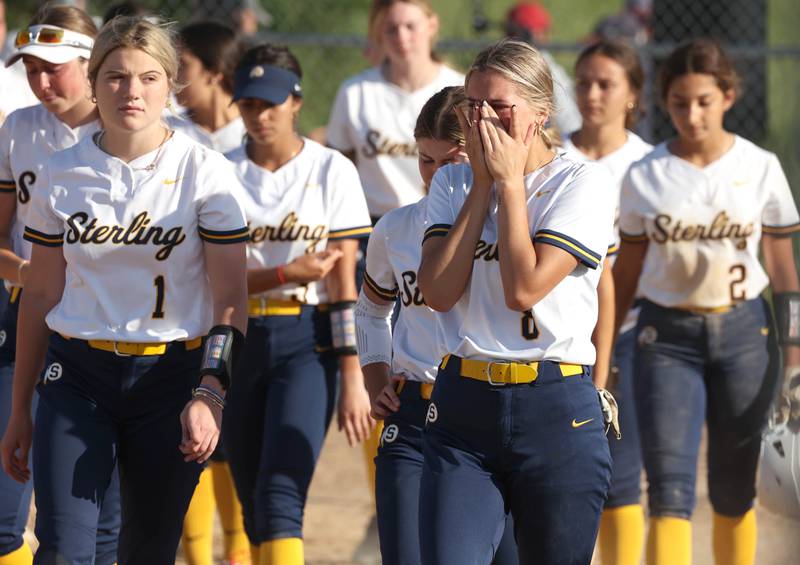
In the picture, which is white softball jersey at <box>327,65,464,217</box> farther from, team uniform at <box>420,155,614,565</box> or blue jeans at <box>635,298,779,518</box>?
team uniform at <box>420,155,614,565</box>

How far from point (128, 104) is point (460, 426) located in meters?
1.41

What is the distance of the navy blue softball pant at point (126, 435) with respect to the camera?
3.90 metres

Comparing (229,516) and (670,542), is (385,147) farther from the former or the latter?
(670,542)

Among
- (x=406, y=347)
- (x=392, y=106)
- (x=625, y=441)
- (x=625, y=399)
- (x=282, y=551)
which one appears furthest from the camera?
(x=392, y=106)

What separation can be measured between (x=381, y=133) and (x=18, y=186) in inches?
82.6

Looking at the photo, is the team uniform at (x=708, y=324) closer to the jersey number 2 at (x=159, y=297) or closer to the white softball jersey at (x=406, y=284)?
the white softball jersey at (x=406, y=284)

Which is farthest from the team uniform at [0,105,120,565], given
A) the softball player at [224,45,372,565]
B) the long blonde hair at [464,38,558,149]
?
the long blonde hair at [464,38,558,149]

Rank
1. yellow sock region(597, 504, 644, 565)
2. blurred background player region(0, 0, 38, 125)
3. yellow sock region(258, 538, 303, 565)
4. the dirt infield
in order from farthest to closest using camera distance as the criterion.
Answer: the dirt infield < blurred background player region(0, 0, 38, 125) < yellow sock region(597, 504, 644, 565) < yellow sock region(258, 538, 303, 565)

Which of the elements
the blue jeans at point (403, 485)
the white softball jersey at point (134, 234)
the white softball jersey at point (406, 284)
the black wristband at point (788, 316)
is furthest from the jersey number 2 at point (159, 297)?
the black wristband at point (788, 316)

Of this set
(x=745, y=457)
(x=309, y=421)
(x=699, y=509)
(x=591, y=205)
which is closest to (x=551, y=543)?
(x=591, y=205)

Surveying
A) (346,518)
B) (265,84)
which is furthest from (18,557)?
(346,518)

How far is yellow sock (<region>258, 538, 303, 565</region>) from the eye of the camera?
483 centimetres

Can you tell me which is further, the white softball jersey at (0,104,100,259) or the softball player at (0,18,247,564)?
the white softball jersey at (0,104,100,259)

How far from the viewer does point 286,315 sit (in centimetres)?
522
